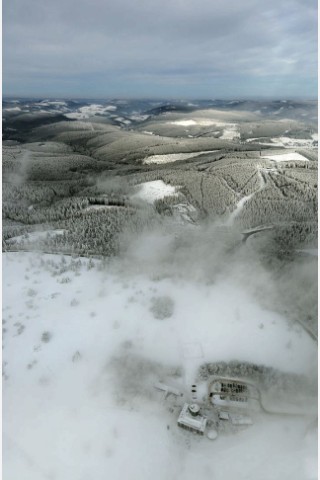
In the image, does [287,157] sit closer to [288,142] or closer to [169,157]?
[169,157]

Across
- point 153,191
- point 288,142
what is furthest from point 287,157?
point 153,191

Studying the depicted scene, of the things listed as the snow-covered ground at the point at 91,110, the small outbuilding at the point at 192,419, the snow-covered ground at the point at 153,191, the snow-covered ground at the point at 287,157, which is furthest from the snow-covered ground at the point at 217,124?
the small outbuilding at the point at 192,419

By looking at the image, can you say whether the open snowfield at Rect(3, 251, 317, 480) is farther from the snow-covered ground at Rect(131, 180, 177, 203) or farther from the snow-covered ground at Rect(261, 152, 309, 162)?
the snow-covered ground at Rect(261, 152, 309, 162)

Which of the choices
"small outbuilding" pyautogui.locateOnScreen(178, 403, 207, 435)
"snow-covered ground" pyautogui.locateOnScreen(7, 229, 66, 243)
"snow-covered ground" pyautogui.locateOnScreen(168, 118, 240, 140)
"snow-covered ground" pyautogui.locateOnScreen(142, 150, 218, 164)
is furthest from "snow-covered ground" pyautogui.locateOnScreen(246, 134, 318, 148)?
"small outbuilding" pyautogui.locateOnScreen(178, 403, 207, 435)

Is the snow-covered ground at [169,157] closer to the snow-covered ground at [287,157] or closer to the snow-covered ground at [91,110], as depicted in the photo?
the snow-covered ground at [287,157]

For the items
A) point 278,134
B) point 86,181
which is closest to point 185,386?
point 86,181

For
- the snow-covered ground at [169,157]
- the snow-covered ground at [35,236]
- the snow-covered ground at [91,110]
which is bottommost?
the snow-covered ground at [35,236]
